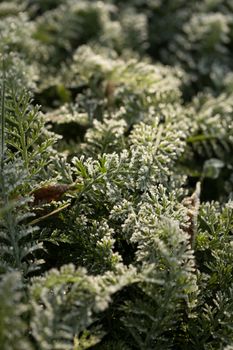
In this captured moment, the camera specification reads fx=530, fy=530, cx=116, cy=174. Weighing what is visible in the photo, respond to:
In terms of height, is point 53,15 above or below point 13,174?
above

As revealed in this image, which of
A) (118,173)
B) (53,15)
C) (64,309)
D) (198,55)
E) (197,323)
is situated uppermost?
(53,15)

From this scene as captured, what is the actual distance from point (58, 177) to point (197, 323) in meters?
0.43

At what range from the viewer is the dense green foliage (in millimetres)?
952

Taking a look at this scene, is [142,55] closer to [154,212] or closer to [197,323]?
[154,212]

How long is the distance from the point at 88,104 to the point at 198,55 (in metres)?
0.72

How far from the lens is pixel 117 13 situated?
2.28 meters

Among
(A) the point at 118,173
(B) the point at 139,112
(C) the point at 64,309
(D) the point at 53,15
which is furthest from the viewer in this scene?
(D) the point at 53,15

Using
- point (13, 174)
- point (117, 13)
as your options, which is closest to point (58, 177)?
point (13, 174)

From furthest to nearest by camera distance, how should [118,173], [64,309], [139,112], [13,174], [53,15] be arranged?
[53,15], [139,112], [118,173], [13,174], [64,309]

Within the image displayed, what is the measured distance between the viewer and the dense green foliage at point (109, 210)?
0.95m

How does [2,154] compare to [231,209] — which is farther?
[231,209]

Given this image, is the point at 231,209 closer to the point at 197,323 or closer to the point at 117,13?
the point at 197,323

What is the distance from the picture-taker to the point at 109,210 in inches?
47.2

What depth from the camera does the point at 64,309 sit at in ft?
3.05
